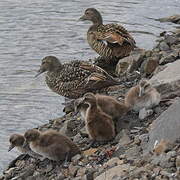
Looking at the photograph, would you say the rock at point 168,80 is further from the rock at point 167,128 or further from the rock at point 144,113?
the rock at point 167,128

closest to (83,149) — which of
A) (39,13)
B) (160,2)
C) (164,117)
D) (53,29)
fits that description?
(164,117)

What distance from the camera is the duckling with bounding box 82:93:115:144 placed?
780 centimetres

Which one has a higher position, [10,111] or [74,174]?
[74,174]

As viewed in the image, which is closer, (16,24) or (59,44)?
(59,44)

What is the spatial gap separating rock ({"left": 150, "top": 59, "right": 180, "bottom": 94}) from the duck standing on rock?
10.8 inches

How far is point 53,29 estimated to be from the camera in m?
14.8

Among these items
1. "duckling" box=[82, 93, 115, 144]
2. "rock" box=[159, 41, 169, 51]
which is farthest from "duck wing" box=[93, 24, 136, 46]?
"duckling" box=[82, 93, 115, 144]

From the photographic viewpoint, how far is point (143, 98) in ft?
27.0

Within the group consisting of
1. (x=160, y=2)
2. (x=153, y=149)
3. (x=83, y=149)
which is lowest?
(x=160, y=2)

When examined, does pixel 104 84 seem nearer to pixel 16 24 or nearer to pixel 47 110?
pixel 47 110

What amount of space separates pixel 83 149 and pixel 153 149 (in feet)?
4.64

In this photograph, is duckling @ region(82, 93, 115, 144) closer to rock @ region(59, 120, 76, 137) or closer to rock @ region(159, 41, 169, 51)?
rock @ region(59, 120, 76, 137)

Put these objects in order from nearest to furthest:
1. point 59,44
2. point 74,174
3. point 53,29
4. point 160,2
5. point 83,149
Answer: point 74,174 < point 83,149 < point 59,44 < point 53,29 < point 160,2

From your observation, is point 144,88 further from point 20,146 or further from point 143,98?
point 20,146
